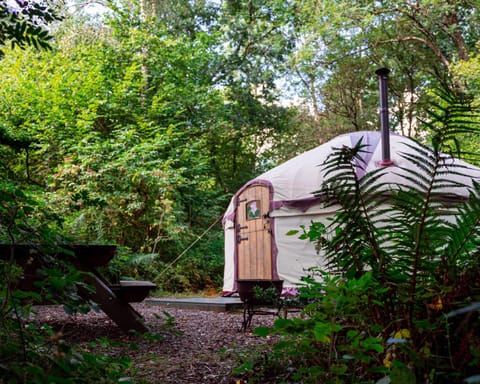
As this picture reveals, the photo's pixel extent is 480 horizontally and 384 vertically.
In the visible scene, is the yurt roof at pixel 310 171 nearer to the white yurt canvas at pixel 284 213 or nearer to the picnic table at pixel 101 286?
the white yurt canvas at pixel 284 213

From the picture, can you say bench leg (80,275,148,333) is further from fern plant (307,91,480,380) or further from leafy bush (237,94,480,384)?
fern plant (307,91,480,380)

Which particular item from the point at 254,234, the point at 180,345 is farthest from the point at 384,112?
the point at 180,345

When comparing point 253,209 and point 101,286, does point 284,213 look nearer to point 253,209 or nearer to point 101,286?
point 253,209

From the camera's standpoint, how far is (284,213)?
5824 millimetres

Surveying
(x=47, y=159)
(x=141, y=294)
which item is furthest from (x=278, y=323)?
(x=47, y=159)

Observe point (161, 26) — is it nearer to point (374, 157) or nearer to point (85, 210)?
point (85, 210)

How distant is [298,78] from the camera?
1249 centimetres

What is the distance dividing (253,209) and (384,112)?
7.61 feet

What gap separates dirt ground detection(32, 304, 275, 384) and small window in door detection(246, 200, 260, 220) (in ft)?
6.50

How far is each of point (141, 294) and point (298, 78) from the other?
34.1 ft

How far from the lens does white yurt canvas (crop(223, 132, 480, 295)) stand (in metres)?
5.56

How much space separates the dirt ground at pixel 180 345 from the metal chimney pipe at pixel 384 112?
224cm

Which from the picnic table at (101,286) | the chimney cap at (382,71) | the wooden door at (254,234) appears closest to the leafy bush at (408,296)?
the picnic table at (101,286)

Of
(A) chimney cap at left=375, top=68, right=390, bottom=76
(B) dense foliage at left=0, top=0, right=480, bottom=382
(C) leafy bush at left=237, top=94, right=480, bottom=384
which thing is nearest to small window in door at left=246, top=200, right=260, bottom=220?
(B) dense foliage at left=0, top=0, right=480, bottom=382
